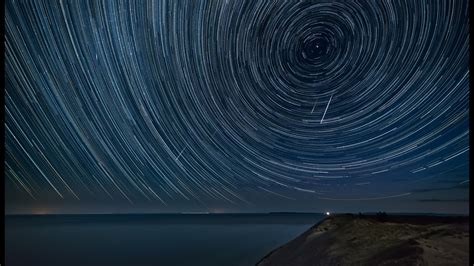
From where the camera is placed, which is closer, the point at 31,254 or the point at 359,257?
the point at 359,257

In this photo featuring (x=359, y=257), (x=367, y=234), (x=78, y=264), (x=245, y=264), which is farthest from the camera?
(x=78, y=264)

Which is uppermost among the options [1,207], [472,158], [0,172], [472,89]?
[472,89]

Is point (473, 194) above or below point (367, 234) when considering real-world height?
below

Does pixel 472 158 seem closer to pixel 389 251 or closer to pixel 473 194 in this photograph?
pixel 473 194

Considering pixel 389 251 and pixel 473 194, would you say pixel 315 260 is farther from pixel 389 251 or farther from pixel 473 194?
pixel 473 194

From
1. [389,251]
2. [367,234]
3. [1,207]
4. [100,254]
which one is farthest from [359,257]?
[100,254]

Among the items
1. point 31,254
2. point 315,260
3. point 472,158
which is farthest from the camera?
point 31,254

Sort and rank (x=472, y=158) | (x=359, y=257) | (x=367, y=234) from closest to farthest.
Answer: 1. (x=472, y=158)
2. (x=359, y=257)
3. (x=367, y=234)

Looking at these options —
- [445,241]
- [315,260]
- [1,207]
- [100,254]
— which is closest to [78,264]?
[100,254]

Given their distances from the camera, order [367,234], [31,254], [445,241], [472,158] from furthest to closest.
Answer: [31,254] < [367,234] < [445,241] < [472,158]
